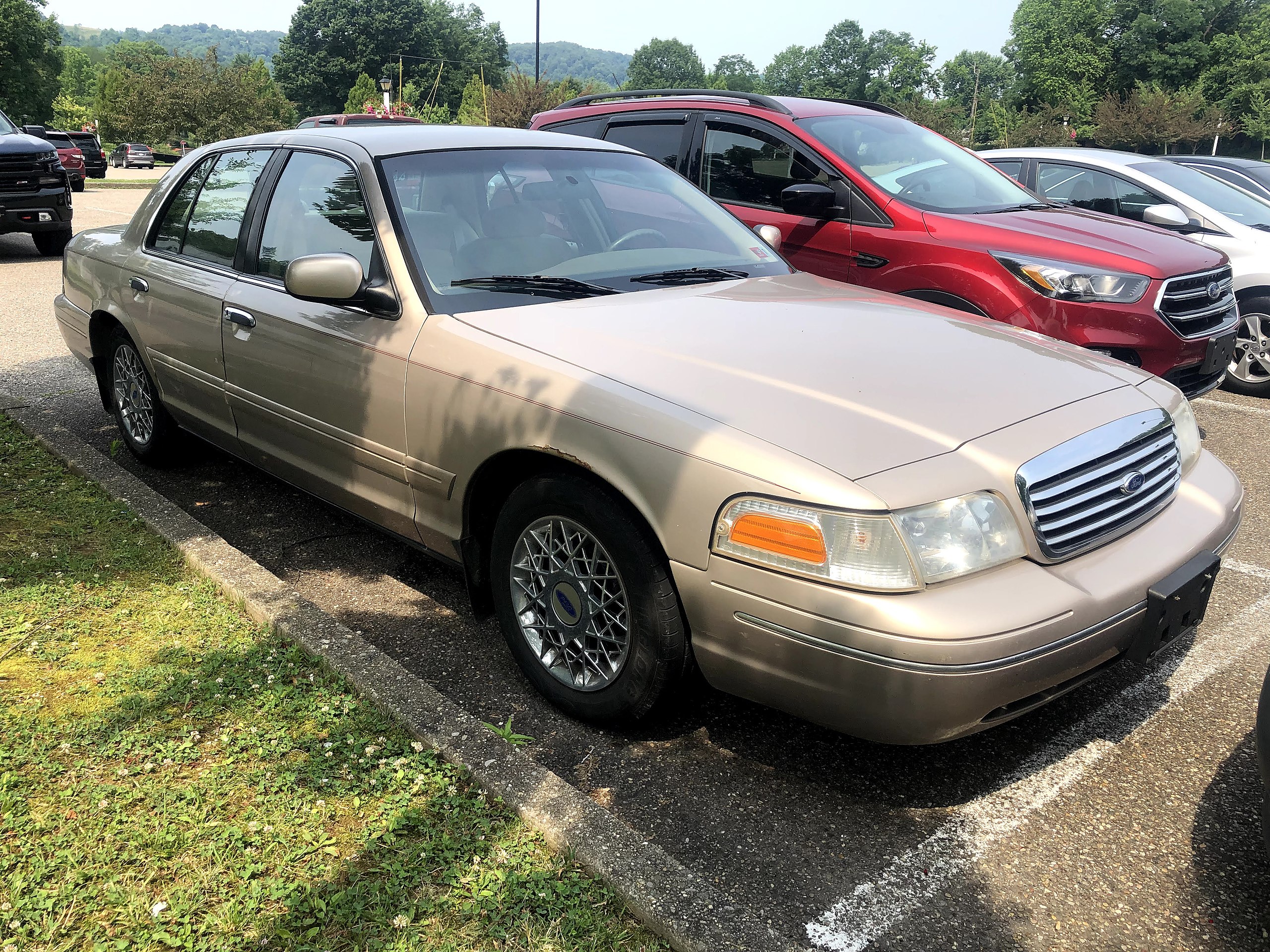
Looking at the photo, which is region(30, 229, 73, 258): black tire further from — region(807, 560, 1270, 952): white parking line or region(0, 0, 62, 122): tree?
region(0, 0, 62, 122): tree

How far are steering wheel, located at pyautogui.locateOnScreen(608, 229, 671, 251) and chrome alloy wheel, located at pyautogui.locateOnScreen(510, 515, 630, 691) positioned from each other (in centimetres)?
131

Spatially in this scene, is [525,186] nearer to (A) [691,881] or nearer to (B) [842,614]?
(B) [842,614]

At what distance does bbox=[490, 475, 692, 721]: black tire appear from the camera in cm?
267

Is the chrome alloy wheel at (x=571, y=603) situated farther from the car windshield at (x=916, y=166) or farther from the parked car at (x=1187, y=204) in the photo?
the parked car at (x=1187, y=204)

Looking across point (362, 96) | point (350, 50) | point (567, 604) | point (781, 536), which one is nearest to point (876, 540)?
point (781, 536)

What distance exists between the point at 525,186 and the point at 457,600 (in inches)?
63.3

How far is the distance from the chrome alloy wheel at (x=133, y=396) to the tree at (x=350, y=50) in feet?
332

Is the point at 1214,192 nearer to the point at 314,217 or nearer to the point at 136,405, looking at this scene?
the point at 314,217

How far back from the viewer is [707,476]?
8.21 ft

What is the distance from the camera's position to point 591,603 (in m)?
2.89

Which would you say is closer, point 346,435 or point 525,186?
point 346,435

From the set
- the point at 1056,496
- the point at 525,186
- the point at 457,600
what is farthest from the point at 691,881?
the point at 525,186

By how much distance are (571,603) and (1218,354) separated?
4548mm

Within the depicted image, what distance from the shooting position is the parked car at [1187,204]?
7500 millimetres
